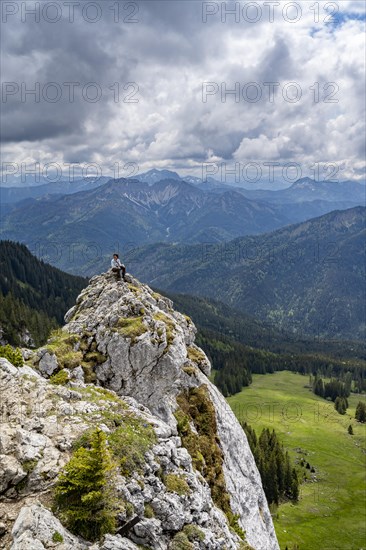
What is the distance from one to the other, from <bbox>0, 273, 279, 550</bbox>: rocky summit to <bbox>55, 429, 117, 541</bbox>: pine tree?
429 millimetres

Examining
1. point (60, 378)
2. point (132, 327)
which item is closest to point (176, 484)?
point (60, 378)

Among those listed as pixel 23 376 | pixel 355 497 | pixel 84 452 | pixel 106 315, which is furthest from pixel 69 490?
pixel 355 497

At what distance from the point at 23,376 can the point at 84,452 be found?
11.3 m

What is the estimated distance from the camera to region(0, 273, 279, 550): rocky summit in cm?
1891

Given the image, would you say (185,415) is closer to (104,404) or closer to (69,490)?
(104,404)

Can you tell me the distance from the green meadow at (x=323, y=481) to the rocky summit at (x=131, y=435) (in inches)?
2415

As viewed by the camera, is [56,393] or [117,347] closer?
[56,393]

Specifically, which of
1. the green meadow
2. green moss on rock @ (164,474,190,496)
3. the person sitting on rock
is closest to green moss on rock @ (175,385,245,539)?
green moss on rock @ (164,474,190,496)

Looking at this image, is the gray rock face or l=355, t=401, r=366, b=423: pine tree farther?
l=355, t=401, r=366, b=423: pine tree

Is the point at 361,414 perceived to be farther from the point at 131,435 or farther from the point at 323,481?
the point at 131,435

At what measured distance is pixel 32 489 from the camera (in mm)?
18828

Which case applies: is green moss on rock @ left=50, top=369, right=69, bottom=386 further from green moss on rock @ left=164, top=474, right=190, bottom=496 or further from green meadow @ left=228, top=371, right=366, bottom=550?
green meadow @ left=228, top=371, right=366, bottom=550

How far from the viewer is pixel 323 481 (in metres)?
125

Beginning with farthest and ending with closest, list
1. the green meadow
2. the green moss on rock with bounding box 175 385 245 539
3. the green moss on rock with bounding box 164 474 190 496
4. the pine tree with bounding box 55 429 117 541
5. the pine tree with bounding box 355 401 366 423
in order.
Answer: the pine tree with bounding box 355 401 366 423
the green meadow
the green moss on rock with bounding box 175 385 245 539
the green moss on rock with bounding box 164 474 190 496
the pine tree with bounding box 55 429 117 541
